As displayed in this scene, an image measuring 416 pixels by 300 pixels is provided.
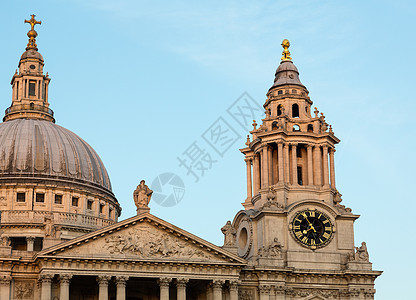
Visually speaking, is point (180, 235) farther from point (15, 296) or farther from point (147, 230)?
point (15, 296)

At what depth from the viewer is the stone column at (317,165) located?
80.2 meters

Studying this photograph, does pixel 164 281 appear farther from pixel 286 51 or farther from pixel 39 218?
pixel 286 51

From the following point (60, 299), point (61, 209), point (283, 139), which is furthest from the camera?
point (61, 209)

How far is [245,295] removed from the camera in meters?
74.4

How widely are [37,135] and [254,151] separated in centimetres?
2395

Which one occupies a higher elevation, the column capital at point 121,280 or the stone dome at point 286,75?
the stone dome at point 286,75

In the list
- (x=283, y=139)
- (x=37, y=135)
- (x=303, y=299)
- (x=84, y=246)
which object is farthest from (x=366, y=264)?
(x=37, y=135)

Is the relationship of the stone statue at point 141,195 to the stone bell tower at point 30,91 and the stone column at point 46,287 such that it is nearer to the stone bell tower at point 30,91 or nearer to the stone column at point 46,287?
the stone column at point 46,287

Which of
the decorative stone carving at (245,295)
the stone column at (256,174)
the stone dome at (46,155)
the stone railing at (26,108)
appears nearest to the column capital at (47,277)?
the decorative stone carving at (245,295)

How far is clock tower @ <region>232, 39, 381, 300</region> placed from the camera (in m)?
75.4

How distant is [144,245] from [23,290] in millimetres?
9789

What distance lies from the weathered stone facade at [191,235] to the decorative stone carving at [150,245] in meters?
0.08

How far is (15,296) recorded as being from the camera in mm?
69688

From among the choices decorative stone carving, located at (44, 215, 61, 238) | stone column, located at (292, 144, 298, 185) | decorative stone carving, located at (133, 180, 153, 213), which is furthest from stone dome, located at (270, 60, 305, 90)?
decorative stone carving, located at (44, 215, 61, 238)
